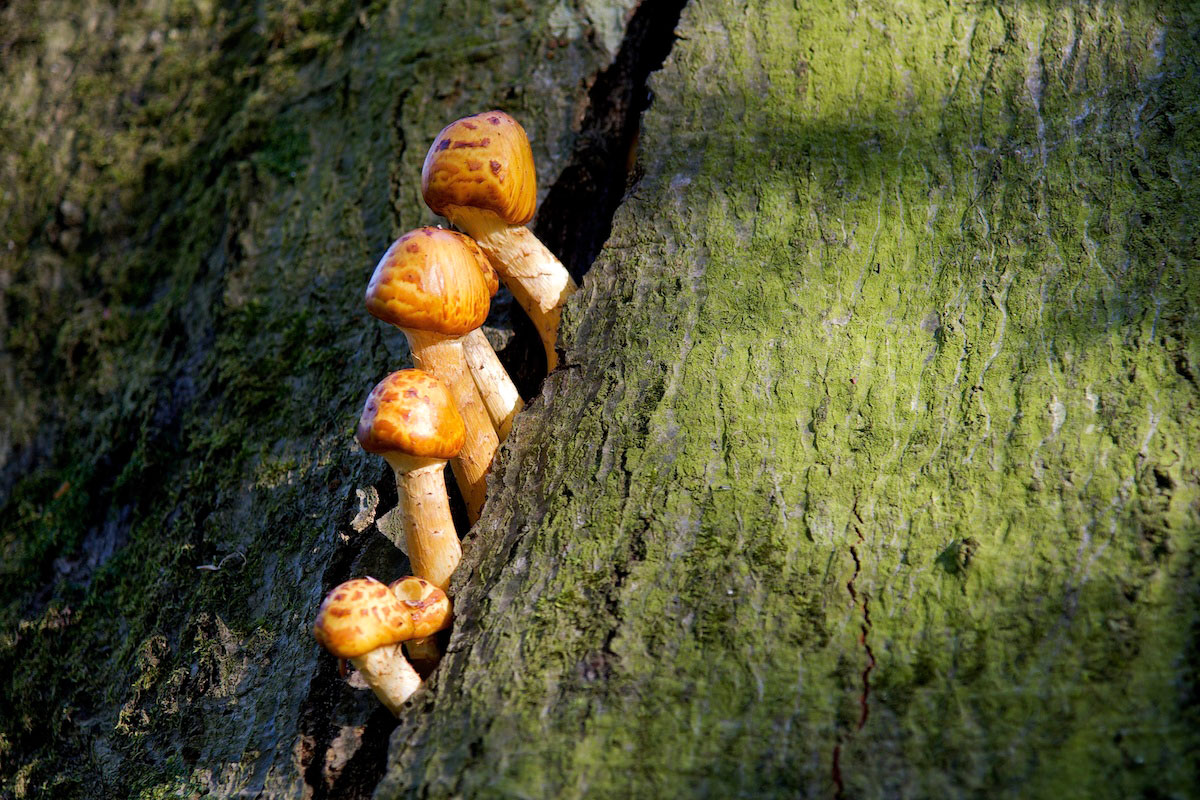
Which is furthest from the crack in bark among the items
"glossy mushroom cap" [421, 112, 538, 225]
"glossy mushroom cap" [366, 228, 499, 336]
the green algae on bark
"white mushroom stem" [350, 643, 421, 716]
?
"glossy mushroom cap" [421, 112, 538, 225]

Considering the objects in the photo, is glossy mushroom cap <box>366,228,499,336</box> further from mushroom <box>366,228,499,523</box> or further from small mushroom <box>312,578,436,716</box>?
small mushroom <box>312,578,436,716</box>

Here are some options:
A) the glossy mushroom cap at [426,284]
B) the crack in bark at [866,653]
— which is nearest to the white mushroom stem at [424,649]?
the glossy mushroom cap at [426,284]

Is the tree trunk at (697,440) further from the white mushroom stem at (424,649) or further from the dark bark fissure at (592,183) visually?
the white mushroom stem at (424,649)

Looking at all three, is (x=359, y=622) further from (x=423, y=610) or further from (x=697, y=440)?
(x=697, y=440)

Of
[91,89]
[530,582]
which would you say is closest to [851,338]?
[530,582]

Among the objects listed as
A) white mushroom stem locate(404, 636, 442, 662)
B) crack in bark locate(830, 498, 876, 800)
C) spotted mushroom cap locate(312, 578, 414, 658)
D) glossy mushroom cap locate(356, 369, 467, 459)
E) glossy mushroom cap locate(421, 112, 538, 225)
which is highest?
glossy mushroom cap locate(421, 112, 538, 225)

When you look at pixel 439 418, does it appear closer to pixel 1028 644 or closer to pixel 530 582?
pixel 530 582
